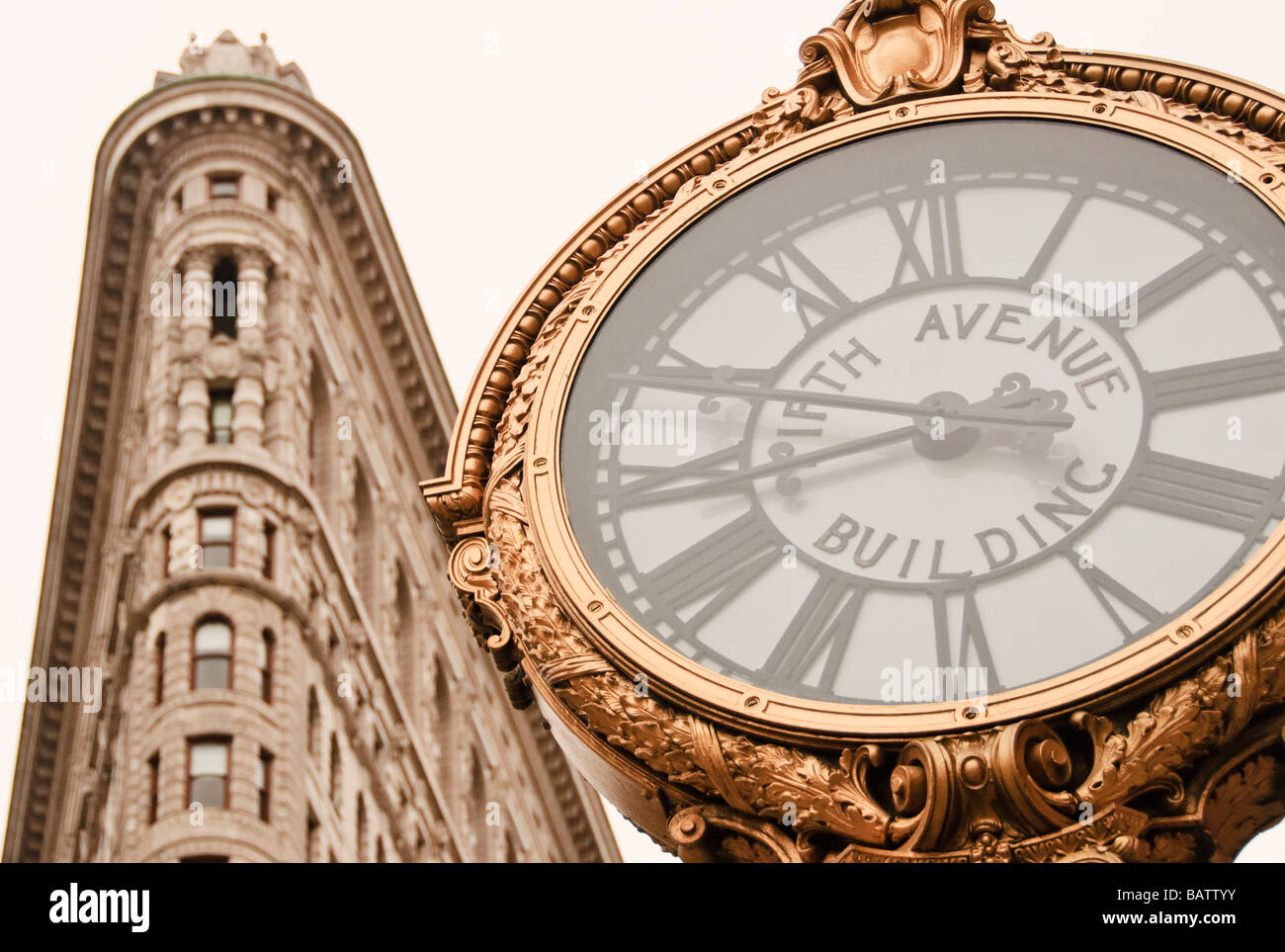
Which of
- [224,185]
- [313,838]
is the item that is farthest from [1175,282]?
[224,185]

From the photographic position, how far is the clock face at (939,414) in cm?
407

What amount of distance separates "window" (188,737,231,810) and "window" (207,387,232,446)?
8.44 m

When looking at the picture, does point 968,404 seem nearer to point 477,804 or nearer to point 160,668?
point 160,668

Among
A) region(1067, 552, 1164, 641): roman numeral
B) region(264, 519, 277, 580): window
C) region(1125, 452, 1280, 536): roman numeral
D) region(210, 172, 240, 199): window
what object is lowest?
region(1067, 552, 1164, 641): roman numeral

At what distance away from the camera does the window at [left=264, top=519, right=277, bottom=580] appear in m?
51.8

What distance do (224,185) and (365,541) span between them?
28.6 feet

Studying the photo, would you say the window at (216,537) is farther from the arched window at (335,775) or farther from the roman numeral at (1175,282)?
the roman numeral at (1175,282)

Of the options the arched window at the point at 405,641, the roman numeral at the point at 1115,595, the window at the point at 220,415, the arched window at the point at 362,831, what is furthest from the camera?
the arched window at the point at 405,641

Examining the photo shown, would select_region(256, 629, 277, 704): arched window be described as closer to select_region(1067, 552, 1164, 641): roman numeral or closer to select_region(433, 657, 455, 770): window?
select_region(433, 657, 455, 770): window

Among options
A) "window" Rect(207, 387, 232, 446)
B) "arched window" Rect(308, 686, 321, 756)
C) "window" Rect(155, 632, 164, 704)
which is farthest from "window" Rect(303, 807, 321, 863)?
"window" Rect(207, 387, 232, 446)

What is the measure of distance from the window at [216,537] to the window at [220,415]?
2.13 meters

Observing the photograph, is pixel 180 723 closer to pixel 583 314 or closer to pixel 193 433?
pixel 193 433

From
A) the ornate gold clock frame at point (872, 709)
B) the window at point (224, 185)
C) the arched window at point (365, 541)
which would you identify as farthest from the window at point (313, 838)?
the ornate gold clock frame at point (872, 709)

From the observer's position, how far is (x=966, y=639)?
4.04 m
